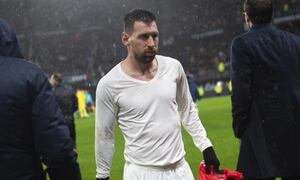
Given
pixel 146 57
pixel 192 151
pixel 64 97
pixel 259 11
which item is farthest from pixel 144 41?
pixel 192 151

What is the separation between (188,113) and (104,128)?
2.06 ft

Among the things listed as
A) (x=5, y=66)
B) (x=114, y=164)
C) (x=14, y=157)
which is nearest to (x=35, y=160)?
(x=14, y=157)

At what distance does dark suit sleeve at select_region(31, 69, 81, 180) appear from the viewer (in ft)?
8.32

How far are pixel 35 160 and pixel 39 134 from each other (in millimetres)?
163

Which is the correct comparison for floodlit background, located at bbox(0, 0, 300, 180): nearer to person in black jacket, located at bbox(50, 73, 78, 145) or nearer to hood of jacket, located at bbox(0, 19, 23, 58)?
person in black jacket, located at bbox(50, 73, 78, 145)

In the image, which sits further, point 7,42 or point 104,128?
point 104,128

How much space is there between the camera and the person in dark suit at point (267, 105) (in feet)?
12.3

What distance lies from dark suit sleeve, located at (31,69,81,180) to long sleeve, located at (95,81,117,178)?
3.49 ft

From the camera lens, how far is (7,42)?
2.59 metres

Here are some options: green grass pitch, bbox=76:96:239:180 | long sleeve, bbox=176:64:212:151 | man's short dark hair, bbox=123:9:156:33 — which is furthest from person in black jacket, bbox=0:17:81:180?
green grass pitch, bbox=76:96:239:180

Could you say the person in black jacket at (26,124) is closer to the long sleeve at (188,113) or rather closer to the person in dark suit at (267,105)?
the long sleeve at (188,113)

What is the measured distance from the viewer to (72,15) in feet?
156

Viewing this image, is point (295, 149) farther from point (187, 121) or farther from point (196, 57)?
point (196, 57)

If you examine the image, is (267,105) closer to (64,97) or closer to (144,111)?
(144,111)
